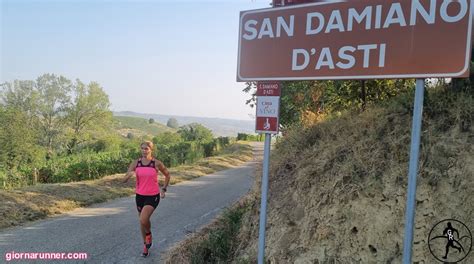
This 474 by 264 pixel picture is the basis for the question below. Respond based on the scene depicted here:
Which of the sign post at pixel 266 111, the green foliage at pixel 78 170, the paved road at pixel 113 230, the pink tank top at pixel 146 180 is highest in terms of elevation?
the sign post at pixel 266 111

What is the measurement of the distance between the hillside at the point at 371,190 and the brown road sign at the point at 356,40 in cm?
119

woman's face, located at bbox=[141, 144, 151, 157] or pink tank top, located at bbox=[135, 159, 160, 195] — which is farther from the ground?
woman's face, located at bbox=[141, 144, 151, 157]

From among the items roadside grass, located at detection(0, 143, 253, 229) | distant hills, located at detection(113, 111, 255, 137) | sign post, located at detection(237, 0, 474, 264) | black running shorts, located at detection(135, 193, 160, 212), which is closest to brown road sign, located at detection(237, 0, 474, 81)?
sign post, located at detection(237, 0, 474, 264)

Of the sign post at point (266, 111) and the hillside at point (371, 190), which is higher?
the sign post at point (266, 111)

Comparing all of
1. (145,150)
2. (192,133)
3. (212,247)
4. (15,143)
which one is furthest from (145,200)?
(192,133)

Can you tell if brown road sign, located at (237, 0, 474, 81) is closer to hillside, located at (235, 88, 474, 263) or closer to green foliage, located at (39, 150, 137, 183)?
hillside, located at (235, 88, 474, 263)

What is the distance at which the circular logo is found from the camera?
294 cm

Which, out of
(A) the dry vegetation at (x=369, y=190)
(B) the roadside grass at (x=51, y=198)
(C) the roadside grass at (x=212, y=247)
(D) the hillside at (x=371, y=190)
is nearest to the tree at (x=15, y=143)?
(B) the roadside grass at (x=51, y=198)

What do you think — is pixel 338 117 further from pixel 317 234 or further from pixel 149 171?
pixel 149 171

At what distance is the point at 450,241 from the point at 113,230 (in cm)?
548

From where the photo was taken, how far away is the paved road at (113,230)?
5.41 metres

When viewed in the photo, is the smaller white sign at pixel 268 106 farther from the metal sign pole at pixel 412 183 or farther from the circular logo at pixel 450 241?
the circular logo at pixel 450 241

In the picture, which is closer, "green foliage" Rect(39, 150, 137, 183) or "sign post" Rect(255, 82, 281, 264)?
"sign post" Rect(255, 82, 281, 264)

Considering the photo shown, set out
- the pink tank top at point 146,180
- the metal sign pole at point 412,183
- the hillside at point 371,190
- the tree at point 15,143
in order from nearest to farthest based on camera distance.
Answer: the metal sign pole at point 412,183
the hillside at point 371,190
the pink tank top at point 146,180
the tree at point 15,143
